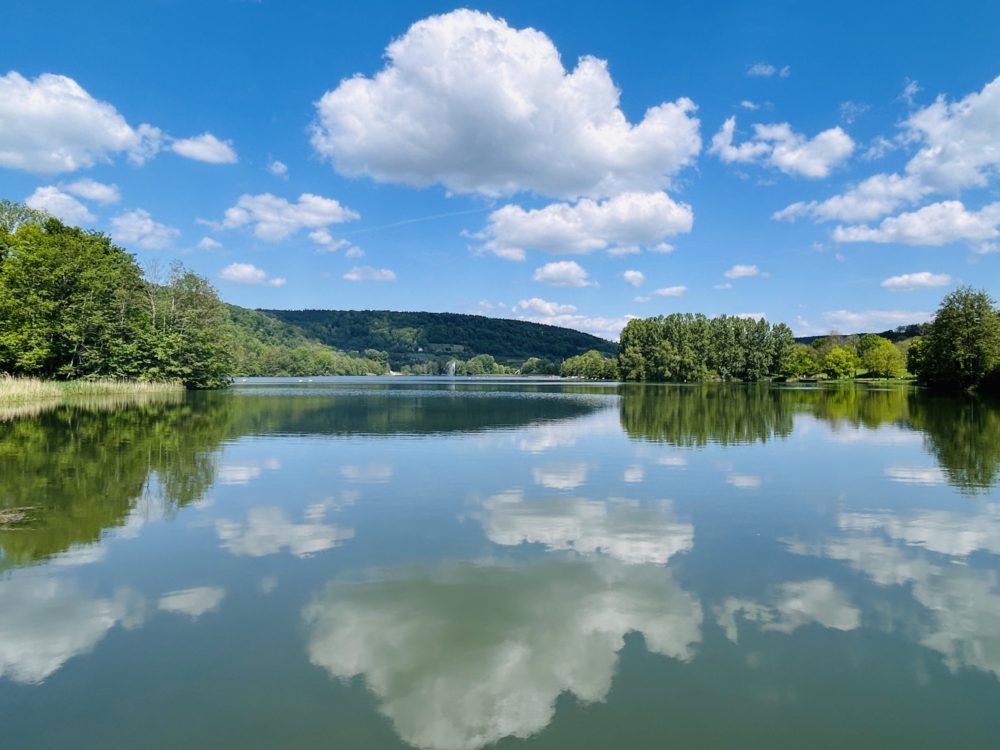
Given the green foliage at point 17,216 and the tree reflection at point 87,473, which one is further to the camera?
the green foliage at point 17,216

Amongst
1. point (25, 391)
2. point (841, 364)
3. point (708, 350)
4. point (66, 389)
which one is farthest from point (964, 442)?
point (841, 364)

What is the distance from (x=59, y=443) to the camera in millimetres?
20750

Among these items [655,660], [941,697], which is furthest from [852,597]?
[655,660]

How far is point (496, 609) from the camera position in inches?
281

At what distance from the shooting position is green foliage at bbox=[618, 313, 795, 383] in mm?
126250

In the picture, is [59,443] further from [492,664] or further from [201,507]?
[492,664]

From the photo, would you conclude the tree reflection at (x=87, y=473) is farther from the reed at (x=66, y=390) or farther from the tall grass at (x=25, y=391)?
the reed at (x=66, y=390)

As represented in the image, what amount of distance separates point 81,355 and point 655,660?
61.7m

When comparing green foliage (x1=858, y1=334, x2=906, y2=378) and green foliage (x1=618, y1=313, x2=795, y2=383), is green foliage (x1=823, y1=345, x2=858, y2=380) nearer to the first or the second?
green foliage (x1=858, y1=334, x2=906, y2=378)

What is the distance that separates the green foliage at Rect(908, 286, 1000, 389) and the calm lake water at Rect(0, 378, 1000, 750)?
68792 millimetres

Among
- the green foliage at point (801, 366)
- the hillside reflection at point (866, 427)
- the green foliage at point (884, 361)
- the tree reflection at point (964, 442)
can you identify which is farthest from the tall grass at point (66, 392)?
the green foliage at point (884, 361)

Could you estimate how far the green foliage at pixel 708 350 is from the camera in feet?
414

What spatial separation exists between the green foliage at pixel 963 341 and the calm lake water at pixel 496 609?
68.8 m

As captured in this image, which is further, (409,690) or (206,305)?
(206,305)
